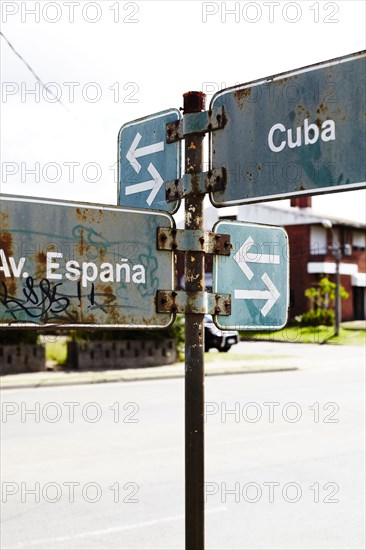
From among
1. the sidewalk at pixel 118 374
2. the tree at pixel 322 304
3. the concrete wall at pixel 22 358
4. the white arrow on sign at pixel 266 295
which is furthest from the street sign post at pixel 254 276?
the tree at pixel 322 304

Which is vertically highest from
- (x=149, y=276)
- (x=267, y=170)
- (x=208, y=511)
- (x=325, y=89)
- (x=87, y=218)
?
(x=325, y=89)

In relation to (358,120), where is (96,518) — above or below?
below

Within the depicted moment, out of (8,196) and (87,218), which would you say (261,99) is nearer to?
(87,218)

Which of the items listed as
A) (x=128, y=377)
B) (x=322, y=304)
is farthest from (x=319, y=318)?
(x=128, y=377)

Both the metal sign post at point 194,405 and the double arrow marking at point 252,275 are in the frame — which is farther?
the double arrow marking at point 252,275

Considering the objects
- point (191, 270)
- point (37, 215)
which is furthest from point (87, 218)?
point (191, 270)

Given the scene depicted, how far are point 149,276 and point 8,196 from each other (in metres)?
0.53

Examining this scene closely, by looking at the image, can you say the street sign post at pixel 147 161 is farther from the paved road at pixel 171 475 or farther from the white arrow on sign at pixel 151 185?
the paved road at pixel 171 475

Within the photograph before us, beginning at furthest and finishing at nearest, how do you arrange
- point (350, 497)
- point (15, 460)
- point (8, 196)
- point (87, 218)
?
point (15, 460) < point (350, 497) < point (87, 218) < point (8, 196)

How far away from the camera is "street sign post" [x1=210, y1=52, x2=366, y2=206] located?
2.21 m

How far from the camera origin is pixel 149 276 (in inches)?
94.5

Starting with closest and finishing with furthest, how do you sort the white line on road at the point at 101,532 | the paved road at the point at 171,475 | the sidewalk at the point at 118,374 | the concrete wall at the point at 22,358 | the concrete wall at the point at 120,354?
1. the white line on road at the point at 101,532
2. the paved road at the point at 171,475
3. the sidewalk at the point at 118,374
4. the concrete wall at the point at 22,358
5. the concrete wall at the point at 120,354

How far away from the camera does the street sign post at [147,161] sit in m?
2.61

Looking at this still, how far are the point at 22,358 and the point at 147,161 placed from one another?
16.0 metres
